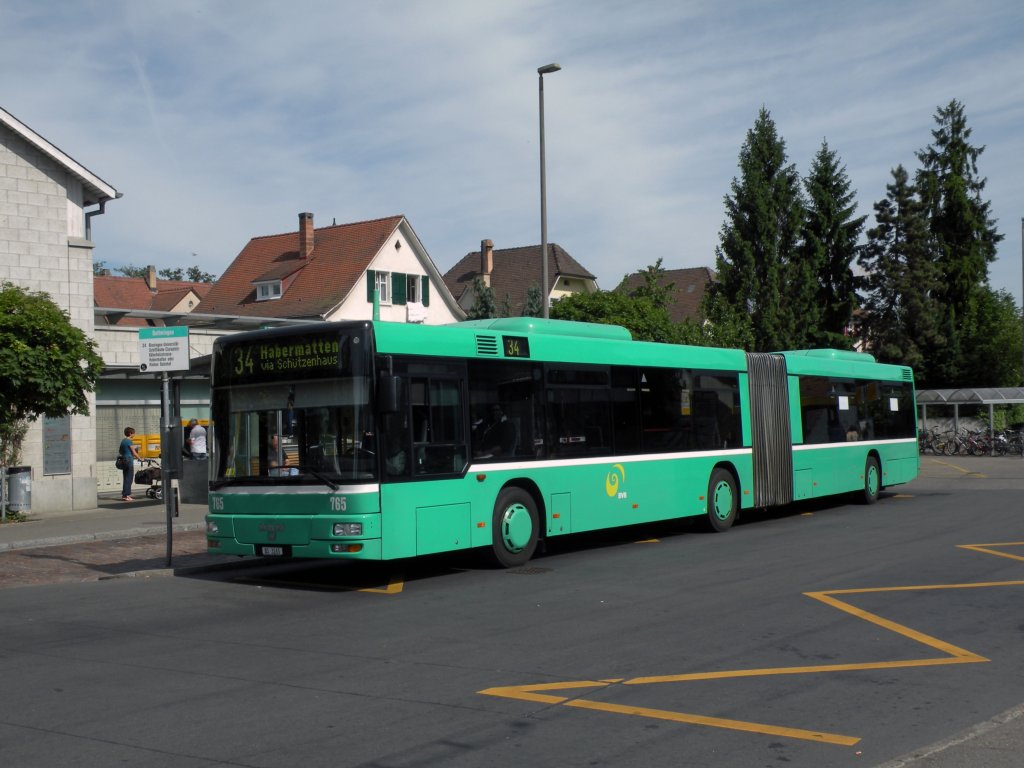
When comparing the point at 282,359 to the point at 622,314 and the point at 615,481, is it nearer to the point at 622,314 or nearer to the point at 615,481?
the point at 615,481

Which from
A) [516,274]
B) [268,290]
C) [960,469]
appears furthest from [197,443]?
[516,274]

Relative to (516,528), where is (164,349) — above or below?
above

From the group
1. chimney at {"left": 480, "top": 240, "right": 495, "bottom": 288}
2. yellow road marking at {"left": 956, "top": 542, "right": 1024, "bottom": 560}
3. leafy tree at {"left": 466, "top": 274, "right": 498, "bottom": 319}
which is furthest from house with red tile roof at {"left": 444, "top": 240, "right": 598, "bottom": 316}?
yellow road marking at {"left": 956, "top": 542, "right": 1024, "bottom": 560}

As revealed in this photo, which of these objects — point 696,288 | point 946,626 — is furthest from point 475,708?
point 696,288

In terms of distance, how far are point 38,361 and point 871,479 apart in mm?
16078

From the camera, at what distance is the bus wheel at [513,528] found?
13656mm

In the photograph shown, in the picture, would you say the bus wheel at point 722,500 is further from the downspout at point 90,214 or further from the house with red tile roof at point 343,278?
the house with red tile roof at point 343,278

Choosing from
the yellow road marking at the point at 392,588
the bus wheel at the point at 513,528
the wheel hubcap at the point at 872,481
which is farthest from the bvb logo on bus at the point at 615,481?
the wheel hubcap at the point at 872,481

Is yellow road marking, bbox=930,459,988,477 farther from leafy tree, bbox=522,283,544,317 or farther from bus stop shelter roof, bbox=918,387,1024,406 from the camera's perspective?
leafy tree, bbox=522,283,544,317

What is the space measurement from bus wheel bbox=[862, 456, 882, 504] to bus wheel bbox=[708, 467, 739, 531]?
563cm

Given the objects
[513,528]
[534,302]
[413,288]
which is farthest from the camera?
[534,302]

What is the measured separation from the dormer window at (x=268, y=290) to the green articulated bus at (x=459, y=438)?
38.9m

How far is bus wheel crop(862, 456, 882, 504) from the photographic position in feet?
76.4

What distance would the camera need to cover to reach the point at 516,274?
273 feet
